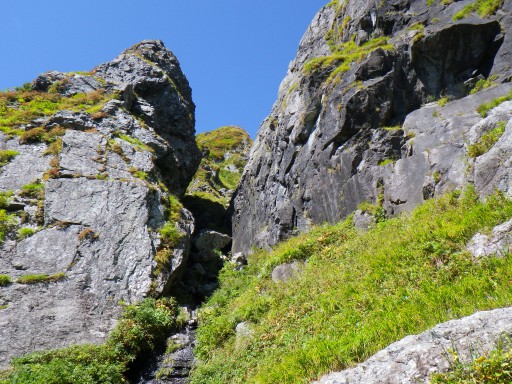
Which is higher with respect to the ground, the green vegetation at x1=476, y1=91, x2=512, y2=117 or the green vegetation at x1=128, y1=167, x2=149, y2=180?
the green vegetation at x1=128, y1=167, x2=149, y2=180

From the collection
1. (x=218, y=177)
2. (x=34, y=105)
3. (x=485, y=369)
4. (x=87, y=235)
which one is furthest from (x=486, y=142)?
(x=218, y=177)

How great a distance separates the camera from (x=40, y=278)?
18.0 m

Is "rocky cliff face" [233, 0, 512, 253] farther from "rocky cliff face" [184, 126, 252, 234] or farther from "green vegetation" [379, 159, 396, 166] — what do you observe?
"rocky cliff face" [184, 126, 252, 234]

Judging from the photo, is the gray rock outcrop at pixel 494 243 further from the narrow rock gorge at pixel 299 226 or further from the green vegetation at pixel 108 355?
the green vegetation at pixel 108 355

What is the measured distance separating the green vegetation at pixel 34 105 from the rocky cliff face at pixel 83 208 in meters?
0.09

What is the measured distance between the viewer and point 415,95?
23406 mm

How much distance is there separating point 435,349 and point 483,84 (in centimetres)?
2030

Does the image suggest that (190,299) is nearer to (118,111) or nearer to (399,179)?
(399,179)

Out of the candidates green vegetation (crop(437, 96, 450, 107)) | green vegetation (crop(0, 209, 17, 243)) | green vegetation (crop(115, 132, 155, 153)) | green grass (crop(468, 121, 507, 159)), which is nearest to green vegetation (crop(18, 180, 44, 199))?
green vegetation (crop(0, 209, 17, 243))

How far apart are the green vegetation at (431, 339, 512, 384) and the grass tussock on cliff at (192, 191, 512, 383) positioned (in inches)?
66.4

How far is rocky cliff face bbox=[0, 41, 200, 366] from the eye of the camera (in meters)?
16.9

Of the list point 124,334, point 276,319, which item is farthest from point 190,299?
point 276,319

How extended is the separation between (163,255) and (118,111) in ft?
54.6

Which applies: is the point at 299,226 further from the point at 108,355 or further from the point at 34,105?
the point at 34,105
